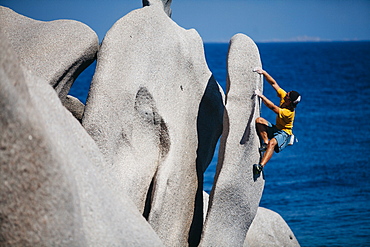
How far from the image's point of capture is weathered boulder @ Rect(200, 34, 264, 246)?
6.98 meters

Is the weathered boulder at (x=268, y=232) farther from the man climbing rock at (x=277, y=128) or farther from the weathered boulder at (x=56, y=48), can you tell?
the weathered boulder at (x=56, y=48)

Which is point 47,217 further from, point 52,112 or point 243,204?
point 243,204

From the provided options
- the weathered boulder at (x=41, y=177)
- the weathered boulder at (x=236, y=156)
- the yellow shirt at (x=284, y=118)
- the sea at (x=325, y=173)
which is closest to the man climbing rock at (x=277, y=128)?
the yellow shirt at (x=284, y=118)

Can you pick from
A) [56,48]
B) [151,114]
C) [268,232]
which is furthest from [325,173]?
[56,48]

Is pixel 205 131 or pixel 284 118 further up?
pixel 284 118

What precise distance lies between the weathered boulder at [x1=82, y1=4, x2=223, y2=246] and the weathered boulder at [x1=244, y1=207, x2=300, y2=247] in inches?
73.5

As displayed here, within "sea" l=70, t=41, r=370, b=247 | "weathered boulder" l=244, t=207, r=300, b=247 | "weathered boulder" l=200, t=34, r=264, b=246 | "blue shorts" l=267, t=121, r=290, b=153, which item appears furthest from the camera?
"sea" l=70, t=41, r=370, b=247

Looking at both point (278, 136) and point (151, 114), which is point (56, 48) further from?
point (278, 136)

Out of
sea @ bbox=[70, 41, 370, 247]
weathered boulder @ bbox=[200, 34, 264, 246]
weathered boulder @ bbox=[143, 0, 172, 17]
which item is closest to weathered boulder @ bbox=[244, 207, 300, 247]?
weathered boulder @ bbox=[200, 34, 264, 246]

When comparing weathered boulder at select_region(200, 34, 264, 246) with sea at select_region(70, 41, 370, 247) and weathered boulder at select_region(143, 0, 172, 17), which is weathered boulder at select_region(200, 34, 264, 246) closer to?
weathered boulder at select_region(143, 0, 172, 17)

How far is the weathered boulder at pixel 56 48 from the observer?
289 inches

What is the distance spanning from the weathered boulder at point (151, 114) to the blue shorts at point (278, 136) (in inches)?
37.2

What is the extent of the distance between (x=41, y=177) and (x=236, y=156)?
2.96m

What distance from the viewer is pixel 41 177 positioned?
14.9 feet
